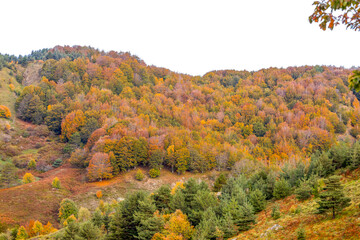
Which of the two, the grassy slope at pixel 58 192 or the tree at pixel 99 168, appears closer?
the grassy slope at pixel 58 192

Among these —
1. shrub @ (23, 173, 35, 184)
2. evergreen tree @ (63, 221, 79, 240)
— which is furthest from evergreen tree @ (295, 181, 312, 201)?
shrub @ (23, 173, 35, 184)

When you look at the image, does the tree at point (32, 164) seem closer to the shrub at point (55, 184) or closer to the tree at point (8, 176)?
the tree at point (8, 176)

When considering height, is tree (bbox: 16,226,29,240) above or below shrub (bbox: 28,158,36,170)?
below

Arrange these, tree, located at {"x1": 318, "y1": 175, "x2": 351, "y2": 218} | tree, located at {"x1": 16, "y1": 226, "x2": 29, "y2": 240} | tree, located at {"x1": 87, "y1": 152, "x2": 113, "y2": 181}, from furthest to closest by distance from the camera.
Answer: tree, located at {"x1": 87, "y1": 152, "x2": 113, "y2": 181}
tree, located at {"x1": 16, "y1": 226, "x2": 29, "y2": 240}
tree, located at {"x1": 318, "y1": 175, "x2": 351, "y2": 218}

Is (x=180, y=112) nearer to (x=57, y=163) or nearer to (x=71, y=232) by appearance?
(x=57, y=163)

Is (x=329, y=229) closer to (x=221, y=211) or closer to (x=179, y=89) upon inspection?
(x=221, y=211)

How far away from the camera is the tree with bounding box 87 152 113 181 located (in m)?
63.4

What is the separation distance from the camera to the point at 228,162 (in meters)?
78.1

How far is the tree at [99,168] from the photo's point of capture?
63.4m

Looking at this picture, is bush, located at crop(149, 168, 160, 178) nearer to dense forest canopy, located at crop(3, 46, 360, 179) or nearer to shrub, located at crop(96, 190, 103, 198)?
dense forest canopy, located at crop(3, 46, 360, 179)

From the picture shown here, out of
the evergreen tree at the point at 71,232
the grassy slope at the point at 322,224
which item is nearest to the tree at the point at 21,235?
the evergreen tree at the point at 71,232

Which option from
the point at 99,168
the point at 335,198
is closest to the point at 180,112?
the point at 99,168

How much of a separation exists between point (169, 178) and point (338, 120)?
91916mm

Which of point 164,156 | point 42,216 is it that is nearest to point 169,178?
point 164,156
